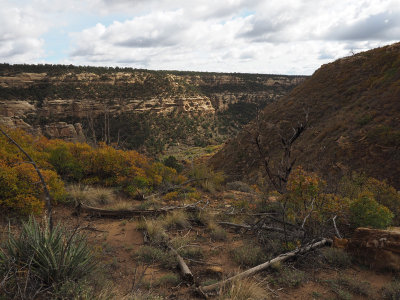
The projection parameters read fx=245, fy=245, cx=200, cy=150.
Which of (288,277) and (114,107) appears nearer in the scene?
(288,277)

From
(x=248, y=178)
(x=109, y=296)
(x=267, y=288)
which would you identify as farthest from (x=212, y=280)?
(x=248, y=178)

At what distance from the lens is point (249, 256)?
4297mm

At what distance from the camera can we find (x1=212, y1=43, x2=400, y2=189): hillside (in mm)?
11055

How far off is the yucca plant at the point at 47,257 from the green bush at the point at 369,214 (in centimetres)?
514

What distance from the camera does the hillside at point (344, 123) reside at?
36.3ft

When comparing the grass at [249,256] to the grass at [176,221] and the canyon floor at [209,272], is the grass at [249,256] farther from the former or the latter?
the grass at [176,221]

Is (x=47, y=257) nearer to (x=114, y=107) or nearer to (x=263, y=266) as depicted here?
(x=263, y=266)

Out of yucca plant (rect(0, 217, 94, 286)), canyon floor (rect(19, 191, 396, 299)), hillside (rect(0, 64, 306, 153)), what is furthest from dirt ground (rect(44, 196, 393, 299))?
hillside (rect(0, 64, 306, 153))

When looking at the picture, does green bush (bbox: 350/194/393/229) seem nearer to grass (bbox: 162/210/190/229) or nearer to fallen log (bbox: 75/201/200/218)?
grass (bbox: 162/210/190/229)

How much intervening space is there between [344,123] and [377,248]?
12.0 m

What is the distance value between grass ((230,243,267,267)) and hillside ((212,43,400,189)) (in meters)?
3.52

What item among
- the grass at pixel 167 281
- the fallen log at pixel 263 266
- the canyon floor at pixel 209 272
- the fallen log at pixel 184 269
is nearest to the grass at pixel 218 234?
the canyon floor at pixel 209 272

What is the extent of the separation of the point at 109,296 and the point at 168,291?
1.08 meters

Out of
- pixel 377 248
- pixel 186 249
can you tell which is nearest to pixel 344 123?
pixel 377 248
